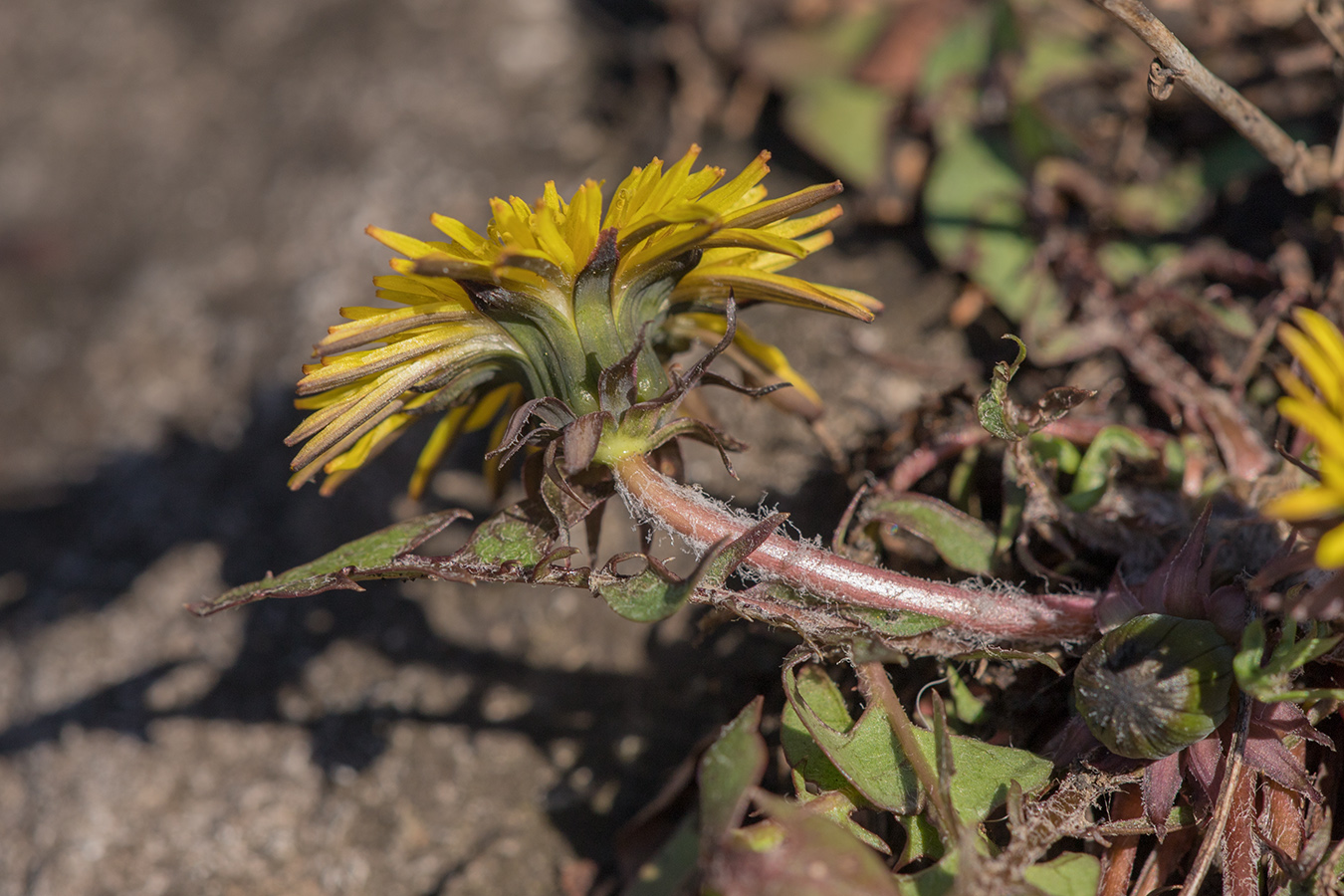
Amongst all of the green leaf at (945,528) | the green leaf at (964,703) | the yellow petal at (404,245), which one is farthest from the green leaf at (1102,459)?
the yellow petal at (404,245)

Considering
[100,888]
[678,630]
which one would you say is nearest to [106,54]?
[100,888]

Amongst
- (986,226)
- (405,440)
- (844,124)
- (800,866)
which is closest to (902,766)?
(800,866)

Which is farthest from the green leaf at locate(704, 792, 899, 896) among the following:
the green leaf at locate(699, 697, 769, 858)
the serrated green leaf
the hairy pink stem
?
the hairy pink stem

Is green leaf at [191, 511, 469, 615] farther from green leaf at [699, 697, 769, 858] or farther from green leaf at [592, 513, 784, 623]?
green leaf at [699, 697, 769, 858]

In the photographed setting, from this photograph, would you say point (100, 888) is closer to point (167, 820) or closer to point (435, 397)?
point (167, 820)

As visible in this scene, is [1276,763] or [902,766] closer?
[1276,763]

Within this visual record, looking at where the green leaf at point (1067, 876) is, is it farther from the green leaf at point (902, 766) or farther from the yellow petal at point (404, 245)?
the yellow petal at point (404, 245)

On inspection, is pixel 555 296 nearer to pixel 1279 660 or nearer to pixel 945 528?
pixel 945 528
